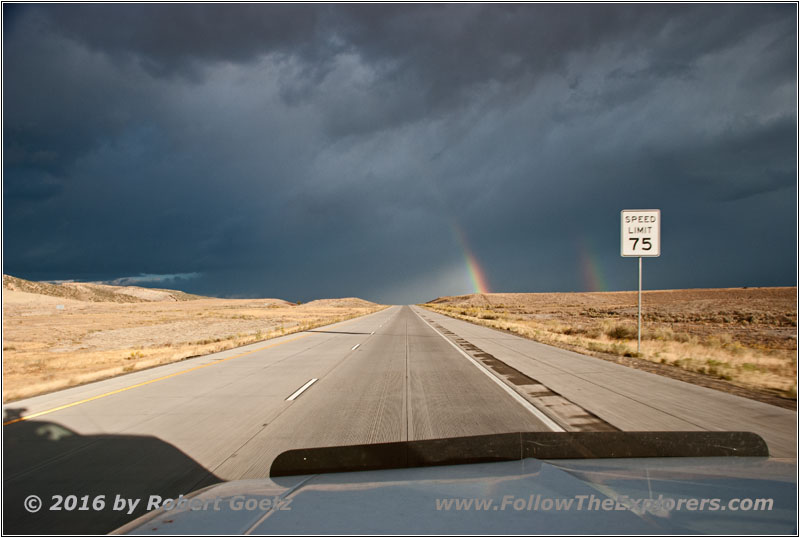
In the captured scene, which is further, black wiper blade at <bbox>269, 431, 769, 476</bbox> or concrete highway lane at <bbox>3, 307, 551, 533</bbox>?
concrete highway lane at <bbox>3, 307, 551, 533</bbox>

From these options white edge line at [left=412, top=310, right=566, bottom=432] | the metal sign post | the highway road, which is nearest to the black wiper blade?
the highway road

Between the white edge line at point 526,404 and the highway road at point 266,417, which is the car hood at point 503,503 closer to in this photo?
the highway road at point 266,417

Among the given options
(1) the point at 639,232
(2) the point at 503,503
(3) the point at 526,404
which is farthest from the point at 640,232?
(2) the point at 503,503

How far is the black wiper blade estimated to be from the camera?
3.89 metres

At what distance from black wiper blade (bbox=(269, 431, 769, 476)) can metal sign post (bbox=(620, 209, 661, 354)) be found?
415 inches

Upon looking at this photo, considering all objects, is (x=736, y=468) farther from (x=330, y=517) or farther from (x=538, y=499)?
(x=330, y=517)

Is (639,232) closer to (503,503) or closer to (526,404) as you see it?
(526,404)

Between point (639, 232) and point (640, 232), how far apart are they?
0.11ft

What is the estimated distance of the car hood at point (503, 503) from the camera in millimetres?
2334

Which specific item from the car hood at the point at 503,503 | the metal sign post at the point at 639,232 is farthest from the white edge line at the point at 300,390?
the metal sign post at the point at 639,232

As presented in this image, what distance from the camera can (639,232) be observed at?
13891mm

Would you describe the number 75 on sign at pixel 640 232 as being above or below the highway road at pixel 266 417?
above

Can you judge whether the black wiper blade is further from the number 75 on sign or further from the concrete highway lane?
the number 75 on sign

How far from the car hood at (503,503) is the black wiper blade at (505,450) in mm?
305
